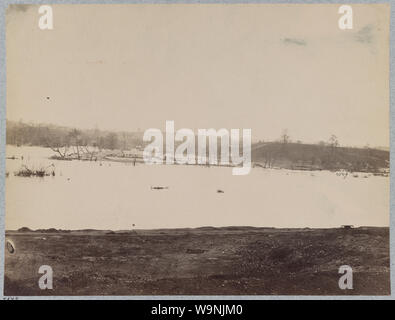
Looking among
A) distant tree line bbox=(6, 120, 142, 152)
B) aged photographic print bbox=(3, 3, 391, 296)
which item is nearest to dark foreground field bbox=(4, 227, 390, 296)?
aged photographic print bbox=(3, 3, 391, 296)

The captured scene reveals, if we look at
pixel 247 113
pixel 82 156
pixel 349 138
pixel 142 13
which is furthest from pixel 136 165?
pixel 349 138

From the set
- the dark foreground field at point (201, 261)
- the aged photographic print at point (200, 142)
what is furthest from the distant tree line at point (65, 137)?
the dark foreground field at point (201, 261)

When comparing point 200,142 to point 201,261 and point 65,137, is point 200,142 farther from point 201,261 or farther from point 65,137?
point 65,137

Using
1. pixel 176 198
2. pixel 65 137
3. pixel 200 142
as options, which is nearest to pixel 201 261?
pixel 176 198

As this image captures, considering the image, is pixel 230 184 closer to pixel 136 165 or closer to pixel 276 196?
pixel 276 196

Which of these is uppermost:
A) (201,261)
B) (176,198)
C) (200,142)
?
(200,142)
